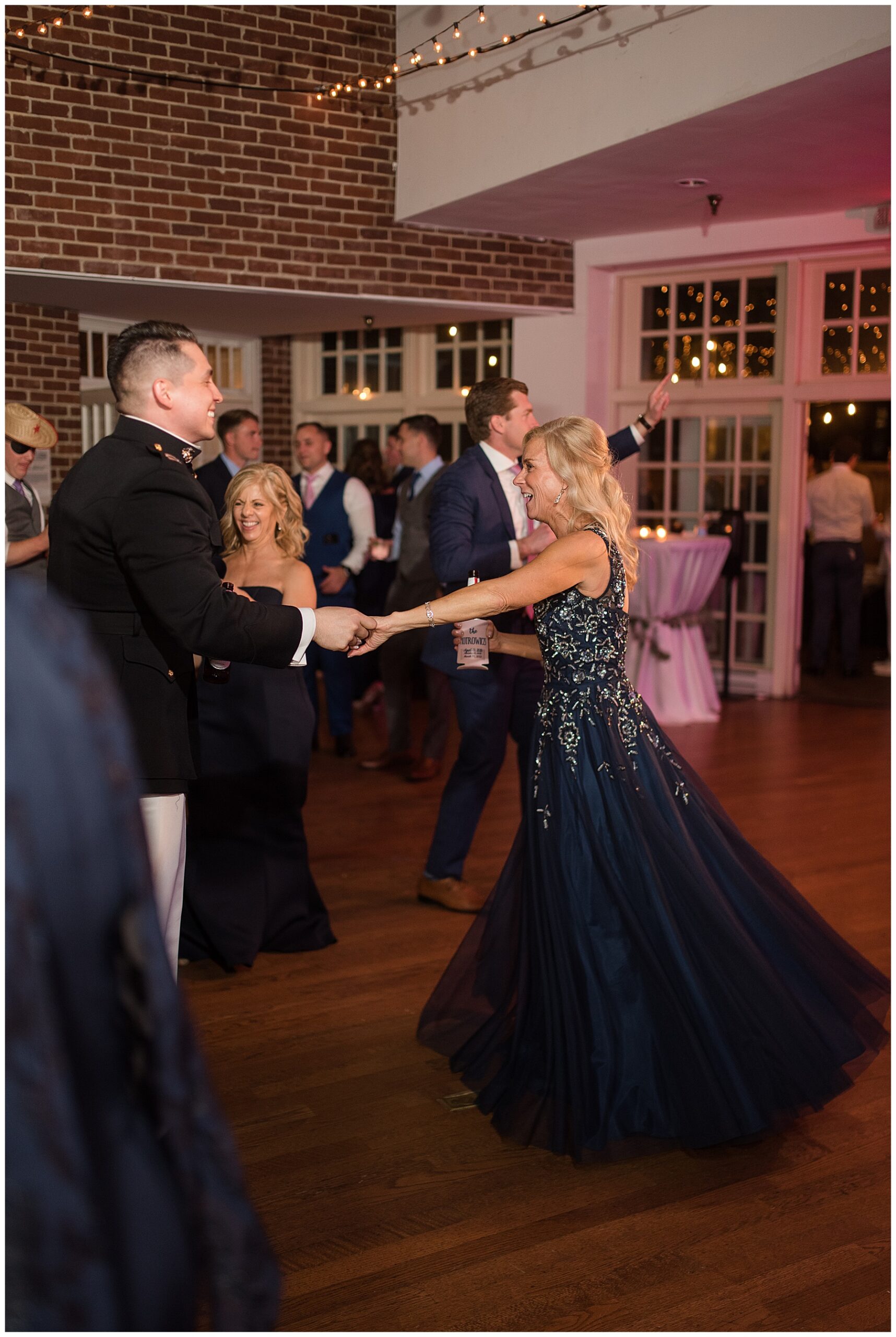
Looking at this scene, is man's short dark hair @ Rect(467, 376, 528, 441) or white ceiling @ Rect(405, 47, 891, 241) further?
white ceiling @ Rect(405, 47, 891, 241)

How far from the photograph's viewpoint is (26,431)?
17.2 feet

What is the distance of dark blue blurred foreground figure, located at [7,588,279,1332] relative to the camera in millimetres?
1033

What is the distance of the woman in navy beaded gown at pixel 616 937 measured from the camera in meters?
2.66

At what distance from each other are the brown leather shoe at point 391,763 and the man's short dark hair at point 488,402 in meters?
2.73

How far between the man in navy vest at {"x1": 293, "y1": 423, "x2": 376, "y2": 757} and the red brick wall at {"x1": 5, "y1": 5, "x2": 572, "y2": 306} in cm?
118

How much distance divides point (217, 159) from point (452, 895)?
4596 mm

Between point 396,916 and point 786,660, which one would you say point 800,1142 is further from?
point 786,660

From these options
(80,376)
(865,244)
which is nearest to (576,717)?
(865,244)

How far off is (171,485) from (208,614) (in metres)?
0.27

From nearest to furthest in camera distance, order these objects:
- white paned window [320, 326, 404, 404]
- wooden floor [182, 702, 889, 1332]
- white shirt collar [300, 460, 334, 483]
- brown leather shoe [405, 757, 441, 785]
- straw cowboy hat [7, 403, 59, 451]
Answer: wooden floor [182, 702, 889, 1332]
straw cowboy hat [7, 403, 59, 451]
brown leather shoe [405, 757, 441, 785]
white shirt collar [300, 460, 334, 483]
white paned window [320, 326, 404, 404]

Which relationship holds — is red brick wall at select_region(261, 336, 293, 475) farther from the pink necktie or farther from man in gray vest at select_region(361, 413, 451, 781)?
the pink necktie

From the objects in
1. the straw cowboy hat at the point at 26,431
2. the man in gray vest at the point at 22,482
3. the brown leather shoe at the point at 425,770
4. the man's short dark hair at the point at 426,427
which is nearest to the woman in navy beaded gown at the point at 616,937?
the man in gray vest at the point at 22,482

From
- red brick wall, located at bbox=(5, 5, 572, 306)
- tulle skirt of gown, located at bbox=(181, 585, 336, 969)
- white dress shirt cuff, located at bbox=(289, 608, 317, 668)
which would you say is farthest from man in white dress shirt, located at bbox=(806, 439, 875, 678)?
white dress shirt cuff, located at bbox=(289, 608, 317, 668)

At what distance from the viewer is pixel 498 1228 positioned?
248 centimetres
